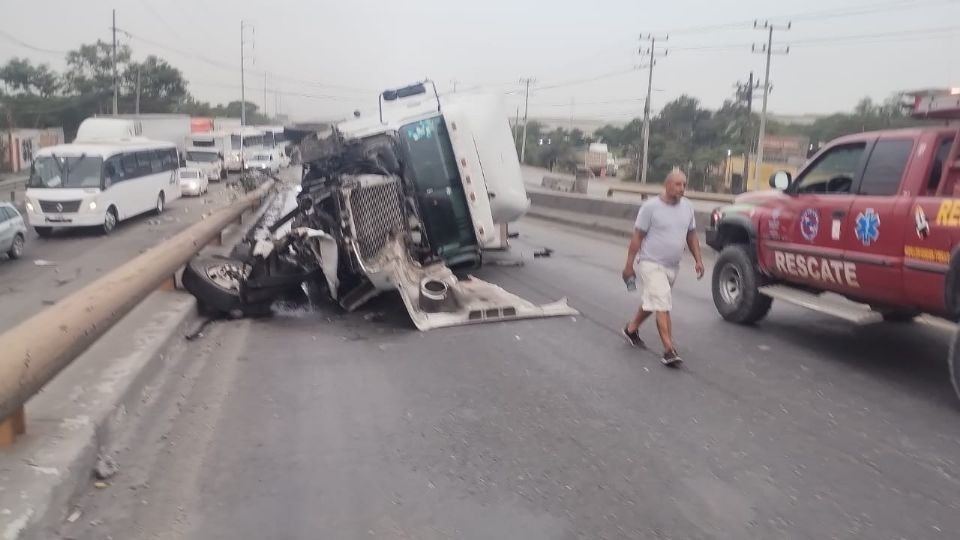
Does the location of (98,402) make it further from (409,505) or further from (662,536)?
(662,536)

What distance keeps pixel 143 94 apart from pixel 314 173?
81.7 meters

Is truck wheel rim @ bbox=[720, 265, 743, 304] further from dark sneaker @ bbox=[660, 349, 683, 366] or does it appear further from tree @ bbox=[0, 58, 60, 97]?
tree @ bbox=[0, 58, 60, 97]

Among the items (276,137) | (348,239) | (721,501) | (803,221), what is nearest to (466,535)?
(721,501)

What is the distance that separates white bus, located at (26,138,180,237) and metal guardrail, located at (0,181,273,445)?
722 inches

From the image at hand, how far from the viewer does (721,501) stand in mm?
4680

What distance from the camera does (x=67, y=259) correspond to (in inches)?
789

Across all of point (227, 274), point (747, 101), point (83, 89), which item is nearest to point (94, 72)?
point (83, 89)

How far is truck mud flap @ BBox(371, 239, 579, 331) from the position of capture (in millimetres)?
9828

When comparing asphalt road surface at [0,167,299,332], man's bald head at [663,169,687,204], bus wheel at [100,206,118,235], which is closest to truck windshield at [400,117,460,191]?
man's bald head at [663,169,687,204]

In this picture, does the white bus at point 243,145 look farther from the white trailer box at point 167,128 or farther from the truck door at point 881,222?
the truck door at point 881,222

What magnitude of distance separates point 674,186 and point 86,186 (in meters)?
22.3

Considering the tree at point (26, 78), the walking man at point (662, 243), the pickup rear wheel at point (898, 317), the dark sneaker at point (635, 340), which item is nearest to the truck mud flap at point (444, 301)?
the dark sneaker at point (635, 340)

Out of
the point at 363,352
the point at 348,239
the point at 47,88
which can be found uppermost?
the point at 47,88

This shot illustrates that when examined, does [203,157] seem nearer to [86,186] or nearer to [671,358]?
[86,186]
